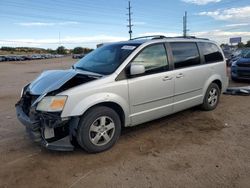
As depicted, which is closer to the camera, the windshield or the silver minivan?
the silver minivan

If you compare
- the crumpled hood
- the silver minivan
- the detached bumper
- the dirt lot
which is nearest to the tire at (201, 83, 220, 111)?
the silver minivan

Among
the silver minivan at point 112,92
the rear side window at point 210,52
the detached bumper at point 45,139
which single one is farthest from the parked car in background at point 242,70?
the detached bumper at point 45,139

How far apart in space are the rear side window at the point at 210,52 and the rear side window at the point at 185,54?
0.28 metres

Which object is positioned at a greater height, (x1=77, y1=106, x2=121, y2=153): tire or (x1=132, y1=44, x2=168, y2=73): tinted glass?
(x1=132, y1=44, x2=168, y2=73): tinted glass

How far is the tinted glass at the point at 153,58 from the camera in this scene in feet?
14.5

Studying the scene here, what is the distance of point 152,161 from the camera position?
3580 millimetres

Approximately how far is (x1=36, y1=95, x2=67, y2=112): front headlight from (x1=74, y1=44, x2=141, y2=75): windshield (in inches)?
36.9

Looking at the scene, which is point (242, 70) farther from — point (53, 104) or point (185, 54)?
point (53, 104)

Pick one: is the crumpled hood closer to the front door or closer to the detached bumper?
the detached bumper

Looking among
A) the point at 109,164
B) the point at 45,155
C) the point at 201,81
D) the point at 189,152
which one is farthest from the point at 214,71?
the point at 45,155

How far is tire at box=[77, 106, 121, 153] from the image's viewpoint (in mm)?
Result: 3684

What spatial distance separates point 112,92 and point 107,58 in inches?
39.8

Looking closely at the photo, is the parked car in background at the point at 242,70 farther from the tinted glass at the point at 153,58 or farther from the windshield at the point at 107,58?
the windshield at the point at 107,58

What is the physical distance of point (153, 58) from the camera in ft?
15.0
